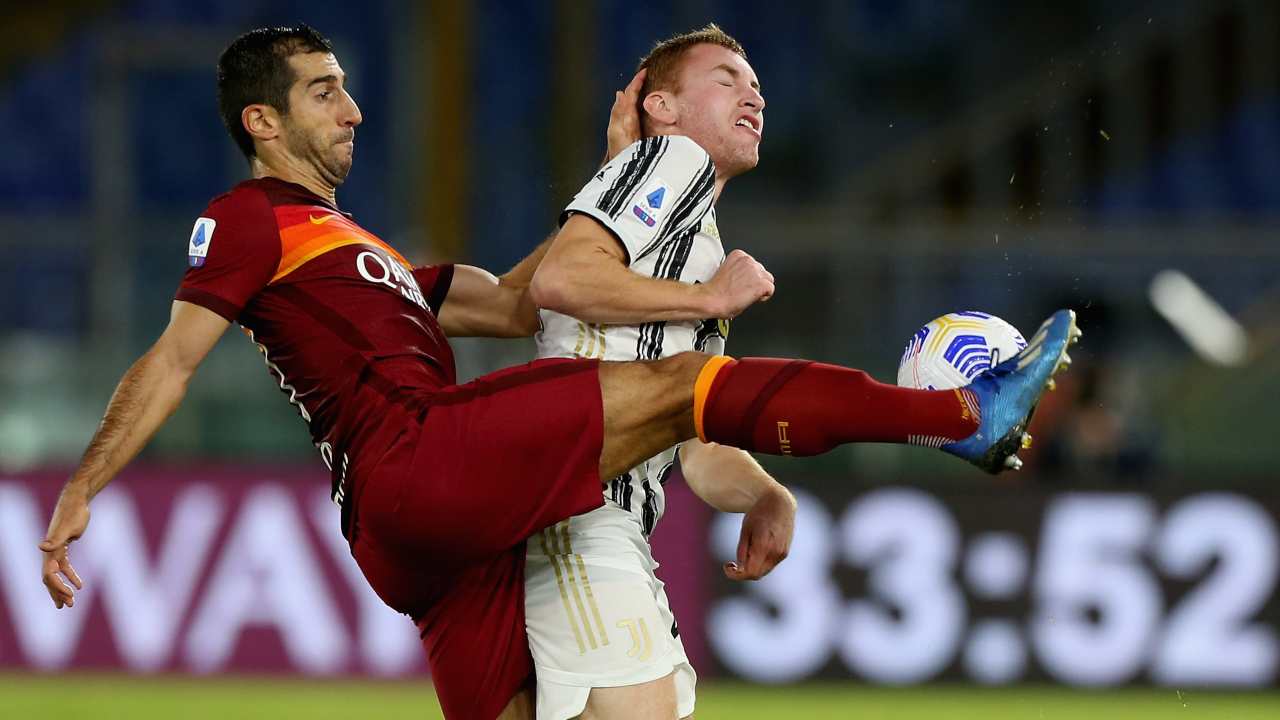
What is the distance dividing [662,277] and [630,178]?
25 cm

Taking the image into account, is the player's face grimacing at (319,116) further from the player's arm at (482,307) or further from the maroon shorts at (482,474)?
the maroon shorts at (482,474)

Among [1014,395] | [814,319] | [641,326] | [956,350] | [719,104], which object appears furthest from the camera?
[814,319]

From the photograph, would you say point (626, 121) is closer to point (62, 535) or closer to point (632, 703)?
point (632, 703)

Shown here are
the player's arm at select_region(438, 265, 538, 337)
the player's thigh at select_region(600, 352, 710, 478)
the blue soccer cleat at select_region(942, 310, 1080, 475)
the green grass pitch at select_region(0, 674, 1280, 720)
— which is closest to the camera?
the blue soccer cleat at select_region(942, 310, 1080, 475)

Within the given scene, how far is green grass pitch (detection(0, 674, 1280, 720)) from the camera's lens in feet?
29.2

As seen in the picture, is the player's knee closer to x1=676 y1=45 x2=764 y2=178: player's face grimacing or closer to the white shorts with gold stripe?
the white shorts with gold stripe

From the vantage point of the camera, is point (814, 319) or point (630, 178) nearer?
point (630, 178)

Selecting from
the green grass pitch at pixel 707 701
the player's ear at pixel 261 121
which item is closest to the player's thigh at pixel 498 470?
the player's ear at pixel 261 121

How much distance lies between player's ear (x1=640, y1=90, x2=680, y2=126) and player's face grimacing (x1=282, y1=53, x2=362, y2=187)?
0.71 meters

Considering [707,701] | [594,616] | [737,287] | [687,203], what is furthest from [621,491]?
[707,701]

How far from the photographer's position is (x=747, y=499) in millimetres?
4555

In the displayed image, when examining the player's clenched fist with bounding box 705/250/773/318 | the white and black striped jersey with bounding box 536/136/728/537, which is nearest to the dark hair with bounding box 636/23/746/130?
the white and black striped jersey with bounding box 536/136/728/537

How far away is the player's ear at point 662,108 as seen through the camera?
4422 mm

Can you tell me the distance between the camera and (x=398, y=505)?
3961 mm
